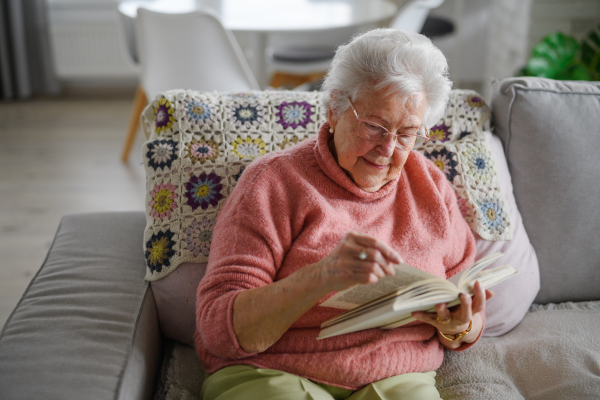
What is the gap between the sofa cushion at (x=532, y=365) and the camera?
1.17m

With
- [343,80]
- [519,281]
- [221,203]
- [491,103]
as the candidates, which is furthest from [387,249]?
[491,103]

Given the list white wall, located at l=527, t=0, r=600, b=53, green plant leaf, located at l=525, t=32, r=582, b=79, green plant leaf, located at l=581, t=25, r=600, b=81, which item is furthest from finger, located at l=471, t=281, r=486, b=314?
white wall, located at l=527, t=0, r=600, b=53

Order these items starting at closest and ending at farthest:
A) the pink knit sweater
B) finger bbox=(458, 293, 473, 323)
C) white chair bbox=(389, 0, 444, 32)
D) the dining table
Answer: finger bbox=(458, 293, 473, 323) → the pink knit sweater → white chair bbox=(389, 0, 444, 32) → the dining table

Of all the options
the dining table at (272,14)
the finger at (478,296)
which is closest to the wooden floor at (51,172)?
the dining table at (272,14)

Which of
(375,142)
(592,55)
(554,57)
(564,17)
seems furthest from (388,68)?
(564,17)

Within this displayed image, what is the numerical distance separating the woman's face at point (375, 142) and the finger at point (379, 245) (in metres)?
0.29

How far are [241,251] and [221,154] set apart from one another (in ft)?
1.24

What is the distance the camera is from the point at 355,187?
1.18 metres

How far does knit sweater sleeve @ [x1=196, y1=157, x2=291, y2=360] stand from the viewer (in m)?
1.03

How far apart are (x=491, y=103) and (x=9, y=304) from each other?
188 centimetres

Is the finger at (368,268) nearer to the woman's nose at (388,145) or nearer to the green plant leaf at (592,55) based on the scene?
the woman's nose at (388,145)

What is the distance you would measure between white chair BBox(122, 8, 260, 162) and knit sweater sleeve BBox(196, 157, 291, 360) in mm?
1357

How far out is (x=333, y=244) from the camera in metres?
1.14

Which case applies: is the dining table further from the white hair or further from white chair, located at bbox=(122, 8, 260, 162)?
the white hair
